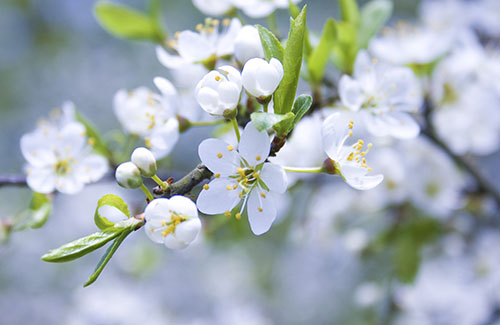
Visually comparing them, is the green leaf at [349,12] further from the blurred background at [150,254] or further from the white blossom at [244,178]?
the blurred background at [150,254]

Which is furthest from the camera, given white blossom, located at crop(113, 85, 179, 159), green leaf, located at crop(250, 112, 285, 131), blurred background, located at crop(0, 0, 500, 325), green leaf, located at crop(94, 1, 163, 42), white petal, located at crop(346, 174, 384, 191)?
blurred background, located at crop(0, 0, 500, 325)

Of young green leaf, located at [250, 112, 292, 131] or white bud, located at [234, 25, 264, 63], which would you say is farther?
white bud, located at [234, 25, 264, 63]

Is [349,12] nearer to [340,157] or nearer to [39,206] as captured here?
[340,157]

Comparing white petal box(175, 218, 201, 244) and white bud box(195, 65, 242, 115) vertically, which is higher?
white bud box(195, 65, 242, 115)

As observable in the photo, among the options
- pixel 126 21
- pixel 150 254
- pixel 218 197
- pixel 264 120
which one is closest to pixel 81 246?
pixel 218 197

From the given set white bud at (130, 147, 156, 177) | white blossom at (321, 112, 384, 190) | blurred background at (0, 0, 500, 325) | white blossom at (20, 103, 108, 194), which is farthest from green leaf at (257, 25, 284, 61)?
blurred background at (0, 0, 500, 325)

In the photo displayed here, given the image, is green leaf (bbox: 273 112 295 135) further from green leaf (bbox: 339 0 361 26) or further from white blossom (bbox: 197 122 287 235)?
green leaf (bbox: 339 0 361 26)

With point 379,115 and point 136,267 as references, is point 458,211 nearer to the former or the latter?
point 379,115
